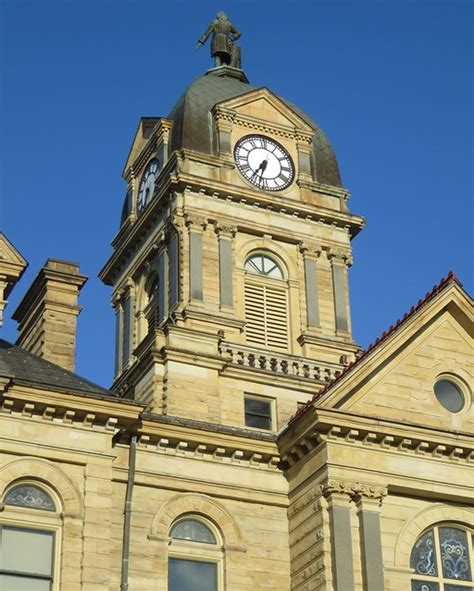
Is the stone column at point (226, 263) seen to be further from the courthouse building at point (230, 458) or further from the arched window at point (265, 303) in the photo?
the arched window at point (265, 303)

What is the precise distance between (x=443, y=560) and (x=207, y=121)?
19501mm

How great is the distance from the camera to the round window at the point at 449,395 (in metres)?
30.1

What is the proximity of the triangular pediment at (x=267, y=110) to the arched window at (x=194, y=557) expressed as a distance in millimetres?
18986

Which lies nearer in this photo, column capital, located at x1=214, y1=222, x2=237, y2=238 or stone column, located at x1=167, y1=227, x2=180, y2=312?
stone column, located at x1=167, y1=227, x2=180, y2=312

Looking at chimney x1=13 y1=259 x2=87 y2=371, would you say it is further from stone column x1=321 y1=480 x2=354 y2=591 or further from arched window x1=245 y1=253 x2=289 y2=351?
arched window x1=245 y1=253 x2=289 y2=351

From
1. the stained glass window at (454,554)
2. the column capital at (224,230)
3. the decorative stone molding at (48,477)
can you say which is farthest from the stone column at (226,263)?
the decorative stone molding at (48,477)

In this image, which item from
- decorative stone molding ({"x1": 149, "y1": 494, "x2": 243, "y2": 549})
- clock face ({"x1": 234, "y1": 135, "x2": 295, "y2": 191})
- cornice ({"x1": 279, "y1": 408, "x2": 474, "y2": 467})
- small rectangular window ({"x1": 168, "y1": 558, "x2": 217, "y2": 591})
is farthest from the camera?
clock face ({"x1": 234, "y1": 135, "x2": 295, "y2": 191})

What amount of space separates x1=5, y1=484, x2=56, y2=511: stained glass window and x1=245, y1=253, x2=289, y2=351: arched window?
1387 cm

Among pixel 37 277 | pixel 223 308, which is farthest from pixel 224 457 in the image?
pixel 223 308

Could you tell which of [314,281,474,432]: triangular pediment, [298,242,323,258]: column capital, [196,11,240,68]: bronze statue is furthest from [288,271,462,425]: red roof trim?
[196,11,240,68]: bronze statue

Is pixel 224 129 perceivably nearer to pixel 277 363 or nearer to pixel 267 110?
pixel 267 110

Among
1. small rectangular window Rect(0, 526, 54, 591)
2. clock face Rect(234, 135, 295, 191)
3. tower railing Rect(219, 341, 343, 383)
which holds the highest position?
clock face Rect(234, 135, 295, 191)

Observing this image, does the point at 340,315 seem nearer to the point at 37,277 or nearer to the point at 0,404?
the point at 37,277

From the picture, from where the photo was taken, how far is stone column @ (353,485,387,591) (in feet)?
87.0
